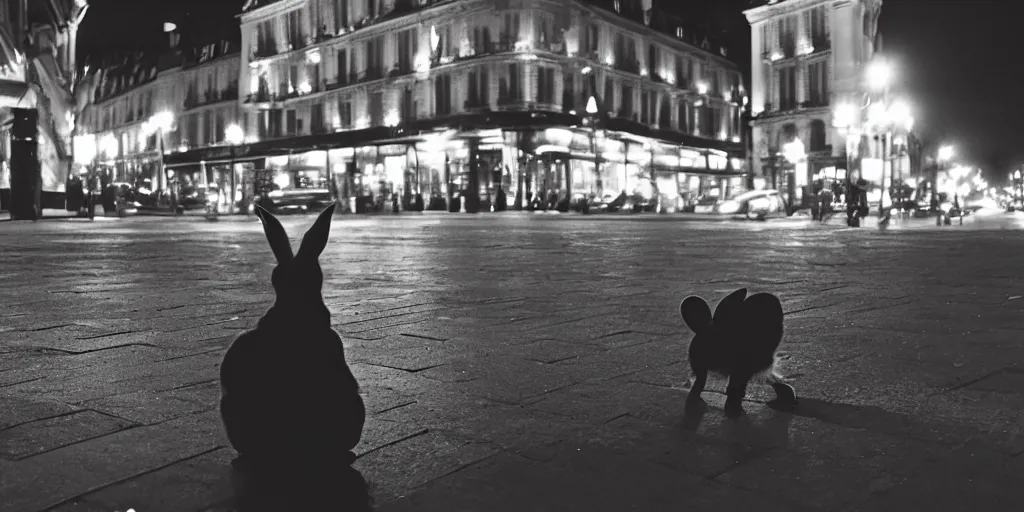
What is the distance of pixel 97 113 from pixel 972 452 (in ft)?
275

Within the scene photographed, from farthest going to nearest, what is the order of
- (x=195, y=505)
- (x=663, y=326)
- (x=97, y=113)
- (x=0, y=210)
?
(x=97, y=113), (x=0, y=210), (x=663, y=326), (x=195, y=505)

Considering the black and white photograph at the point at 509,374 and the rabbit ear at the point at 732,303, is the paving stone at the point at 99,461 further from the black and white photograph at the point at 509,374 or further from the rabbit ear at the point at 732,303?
the rabbit ear at the point at 732,303

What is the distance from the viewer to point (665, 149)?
53656 mm

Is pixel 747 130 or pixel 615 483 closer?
pixel 615 483

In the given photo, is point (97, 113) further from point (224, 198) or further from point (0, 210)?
point (0, 210)

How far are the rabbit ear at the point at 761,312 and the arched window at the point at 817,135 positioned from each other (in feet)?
182

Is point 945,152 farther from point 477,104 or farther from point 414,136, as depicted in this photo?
point 414,136

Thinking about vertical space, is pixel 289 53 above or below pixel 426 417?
A: above

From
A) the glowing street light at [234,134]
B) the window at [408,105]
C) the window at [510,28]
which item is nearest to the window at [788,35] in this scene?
the window at [510,28]

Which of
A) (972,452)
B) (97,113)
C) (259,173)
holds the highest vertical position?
(97,113)

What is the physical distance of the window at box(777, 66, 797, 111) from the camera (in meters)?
56.0

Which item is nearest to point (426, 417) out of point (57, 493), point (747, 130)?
point (57, 493)

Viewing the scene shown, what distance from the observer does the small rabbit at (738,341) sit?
257 centimetres

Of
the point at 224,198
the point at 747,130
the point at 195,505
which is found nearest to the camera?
the point at 195,505
